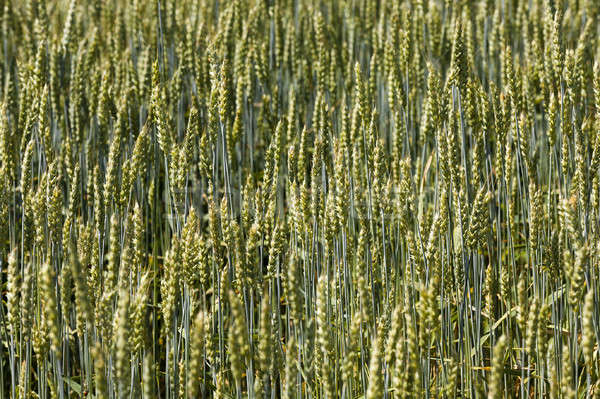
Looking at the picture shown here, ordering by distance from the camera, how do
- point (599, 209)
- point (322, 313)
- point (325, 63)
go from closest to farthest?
1. point (322, 313)
2. point (599, 209)
3. point (325, 63)

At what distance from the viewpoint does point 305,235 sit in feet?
5.39

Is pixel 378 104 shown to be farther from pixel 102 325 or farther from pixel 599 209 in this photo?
pixel 102 325

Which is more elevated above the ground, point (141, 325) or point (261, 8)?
point (261, 8)

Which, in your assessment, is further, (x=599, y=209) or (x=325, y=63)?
(x=325, y=63)

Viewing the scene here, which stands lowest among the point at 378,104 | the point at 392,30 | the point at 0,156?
the point at 0,156

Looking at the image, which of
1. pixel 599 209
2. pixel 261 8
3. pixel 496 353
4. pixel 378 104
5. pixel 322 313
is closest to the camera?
pixel 496 353

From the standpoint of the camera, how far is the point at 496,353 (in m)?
1.11

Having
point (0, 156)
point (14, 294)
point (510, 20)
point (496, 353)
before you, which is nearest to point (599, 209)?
point (496, 353)

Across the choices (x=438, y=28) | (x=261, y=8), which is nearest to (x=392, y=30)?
(x=438, y=28)

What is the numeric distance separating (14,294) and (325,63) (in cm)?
164

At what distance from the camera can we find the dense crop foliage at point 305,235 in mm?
1302

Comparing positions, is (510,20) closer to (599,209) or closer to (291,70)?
(291,70)

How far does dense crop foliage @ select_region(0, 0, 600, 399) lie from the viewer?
4.27ft

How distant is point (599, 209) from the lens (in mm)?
1729
